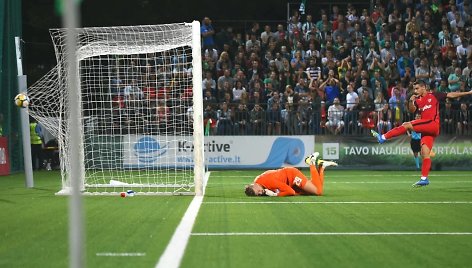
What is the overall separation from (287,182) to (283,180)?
116 mm

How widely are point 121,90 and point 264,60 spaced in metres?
10.5

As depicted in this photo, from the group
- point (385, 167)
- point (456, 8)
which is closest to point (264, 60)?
point (385, 167)

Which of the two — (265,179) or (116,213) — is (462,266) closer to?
(116,213)

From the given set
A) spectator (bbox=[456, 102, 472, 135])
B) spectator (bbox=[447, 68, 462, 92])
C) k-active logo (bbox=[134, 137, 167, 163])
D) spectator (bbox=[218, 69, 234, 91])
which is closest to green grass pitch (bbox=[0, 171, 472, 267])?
k-active logo (bbox=[134, 137, 167, 163])

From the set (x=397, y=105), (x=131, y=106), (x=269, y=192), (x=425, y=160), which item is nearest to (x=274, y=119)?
(x=397, y=105)

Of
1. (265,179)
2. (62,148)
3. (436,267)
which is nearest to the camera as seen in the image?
(436,267)

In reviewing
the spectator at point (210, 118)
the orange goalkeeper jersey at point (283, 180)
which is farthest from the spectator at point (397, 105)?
the orange goalkeeper jersey at point (283, 180)

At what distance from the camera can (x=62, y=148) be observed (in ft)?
55.5

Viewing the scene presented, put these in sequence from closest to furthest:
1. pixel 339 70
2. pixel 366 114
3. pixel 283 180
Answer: pixel 283 180 < pixel 366 114 < pixel 339 70

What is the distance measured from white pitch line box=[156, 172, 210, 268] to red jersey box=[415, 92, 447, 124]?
7413 mm

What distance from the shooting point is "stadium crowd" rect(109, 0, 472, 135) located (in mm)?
26875

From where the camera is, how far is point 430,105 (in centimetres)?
1812

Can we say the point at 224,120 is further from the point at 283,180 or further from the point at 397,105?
the point at 283,180

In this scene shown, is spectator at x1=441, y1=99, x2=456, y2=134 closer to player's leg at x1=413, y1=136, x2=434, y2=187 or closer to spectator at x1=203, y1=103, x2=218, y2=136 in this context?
spectator at x1=203, y1=103, x2=218, y2=136
